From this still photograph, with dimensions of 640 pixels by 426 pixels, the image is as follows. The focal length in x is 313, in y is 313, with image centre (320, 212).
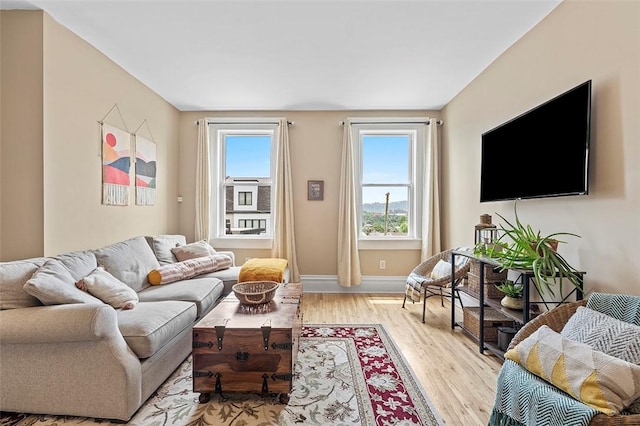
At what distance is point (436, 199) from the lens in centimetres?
429

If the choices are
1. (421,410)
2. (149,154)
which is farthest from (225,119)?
(421,410)

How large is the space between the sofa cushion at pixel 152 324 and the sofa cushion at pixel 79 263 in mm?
393

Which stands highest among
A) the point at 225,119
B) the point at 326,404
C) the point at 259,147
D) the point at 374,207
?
the point at 225,119

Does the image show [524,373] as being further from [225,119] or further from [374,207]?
[225,119]

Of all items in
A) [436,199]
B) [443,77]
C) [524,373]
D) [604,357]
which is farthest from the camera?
[436,199]

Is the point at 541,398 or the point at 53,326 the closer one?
the point at 541,398

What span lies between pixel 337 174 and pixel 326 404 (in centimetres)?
312

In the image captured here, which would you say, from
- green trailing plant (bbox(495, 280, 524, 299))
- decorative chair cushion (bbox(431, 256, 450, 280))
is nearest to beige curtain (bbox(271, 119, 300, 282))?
decorative chair cushion (bbox(431, 256, 450, 280))

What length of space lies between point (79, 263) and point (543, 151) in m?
3.39

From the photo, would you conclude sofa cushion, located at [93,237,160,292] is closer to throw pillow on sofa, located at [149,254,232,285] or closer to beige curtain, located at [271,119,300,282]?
throw pillow on sofa, located at [149,254,232,285]

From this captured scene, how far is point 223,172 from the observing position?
15.1 ft

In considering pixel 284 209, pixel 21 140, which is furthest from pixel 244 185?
pixel 21 140

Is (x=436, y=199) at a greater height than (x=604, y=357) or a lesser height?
greater

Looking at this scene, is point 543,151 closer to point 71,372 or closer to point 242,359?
point 242,359
